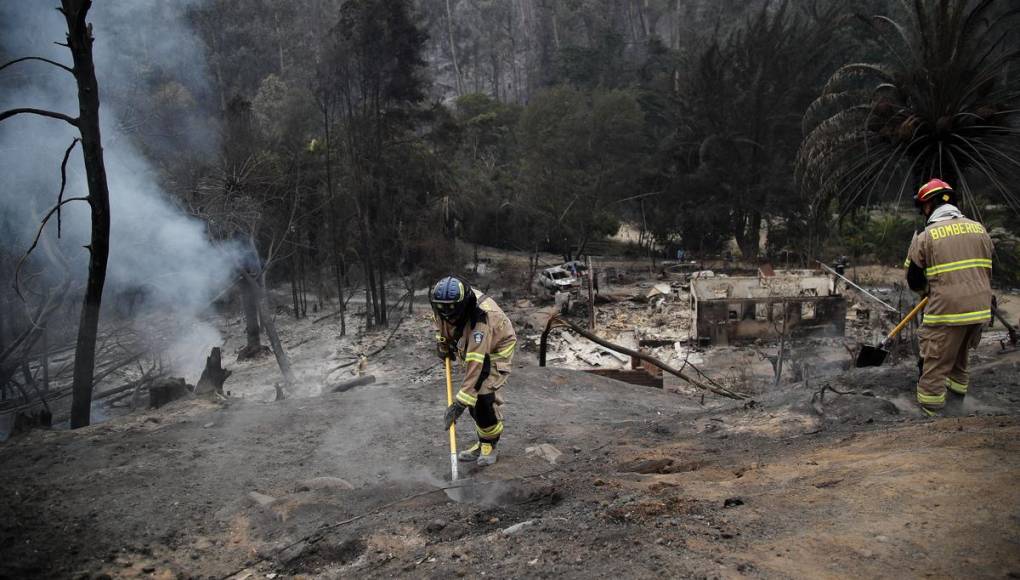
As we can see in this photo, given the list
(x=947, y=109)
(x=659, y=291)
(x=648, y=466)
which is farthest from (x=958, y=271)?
(x=659, y=291)

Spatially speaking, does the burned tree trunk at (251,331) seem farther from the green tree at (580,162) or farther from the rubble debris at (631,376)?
the green tree at (580,162)

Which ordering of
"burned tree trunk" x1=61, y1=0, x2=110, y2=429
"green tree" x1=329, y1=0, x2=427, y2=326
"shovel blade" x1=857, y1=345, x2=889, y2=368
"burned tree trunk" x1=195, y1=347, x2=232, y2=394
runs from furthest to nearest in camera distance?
1. "green tree" x1=329, y1=0, x2=427, y2=326
2. "burned tree trunk" x1=195, y1=347, x2=232, y2=394
3. "shovel blade" x1=857, y1=345, x2=889, y2=368
4. "burned tree trunk" x1=61, y1=0, x2=110, y2=429

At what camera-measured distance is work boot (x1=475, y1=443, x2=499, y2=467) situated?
17.6 ft

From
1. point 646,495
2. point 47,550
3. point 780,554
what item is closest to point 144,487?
point 47,550

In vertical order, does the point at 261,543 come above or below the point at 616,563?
below

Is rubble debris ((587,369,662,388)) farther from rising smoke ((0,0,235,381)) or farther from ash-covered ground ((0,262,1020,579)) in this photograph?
rising smoke ((0,0,235,381))

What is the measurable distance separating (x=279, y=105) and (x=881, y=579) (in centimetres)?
4327

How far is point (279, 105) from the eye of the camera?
4056 centimetres

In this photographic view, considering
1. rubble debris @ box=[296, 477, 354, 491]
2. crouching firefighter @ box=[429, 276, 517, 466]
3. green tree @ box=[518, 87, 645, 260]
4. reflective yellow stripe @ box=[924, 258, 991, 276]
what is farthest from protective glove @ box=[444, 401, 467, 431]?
green tree @ box=[518, 87, 645, 260]

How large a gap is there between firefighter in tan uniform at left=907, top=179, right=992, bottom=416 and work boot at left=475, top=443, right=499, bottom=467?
3.64 m

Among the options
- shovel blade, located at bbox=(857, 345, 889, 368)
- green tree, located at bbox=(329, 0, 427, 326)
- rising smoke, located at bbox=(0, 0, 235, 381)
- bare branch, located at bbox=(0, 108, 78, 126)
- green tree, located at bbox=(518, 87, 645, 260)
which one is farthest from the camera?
green tree, located at bbox=(518, 87, 645, 260)

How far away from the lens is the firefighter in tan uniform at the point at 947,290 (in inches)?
195

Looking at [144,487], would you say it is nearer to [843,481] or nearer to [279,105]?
[843,481]

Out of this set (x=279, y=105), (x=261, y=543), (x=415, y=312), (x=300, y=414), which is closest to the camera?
(x=261, y=543)
